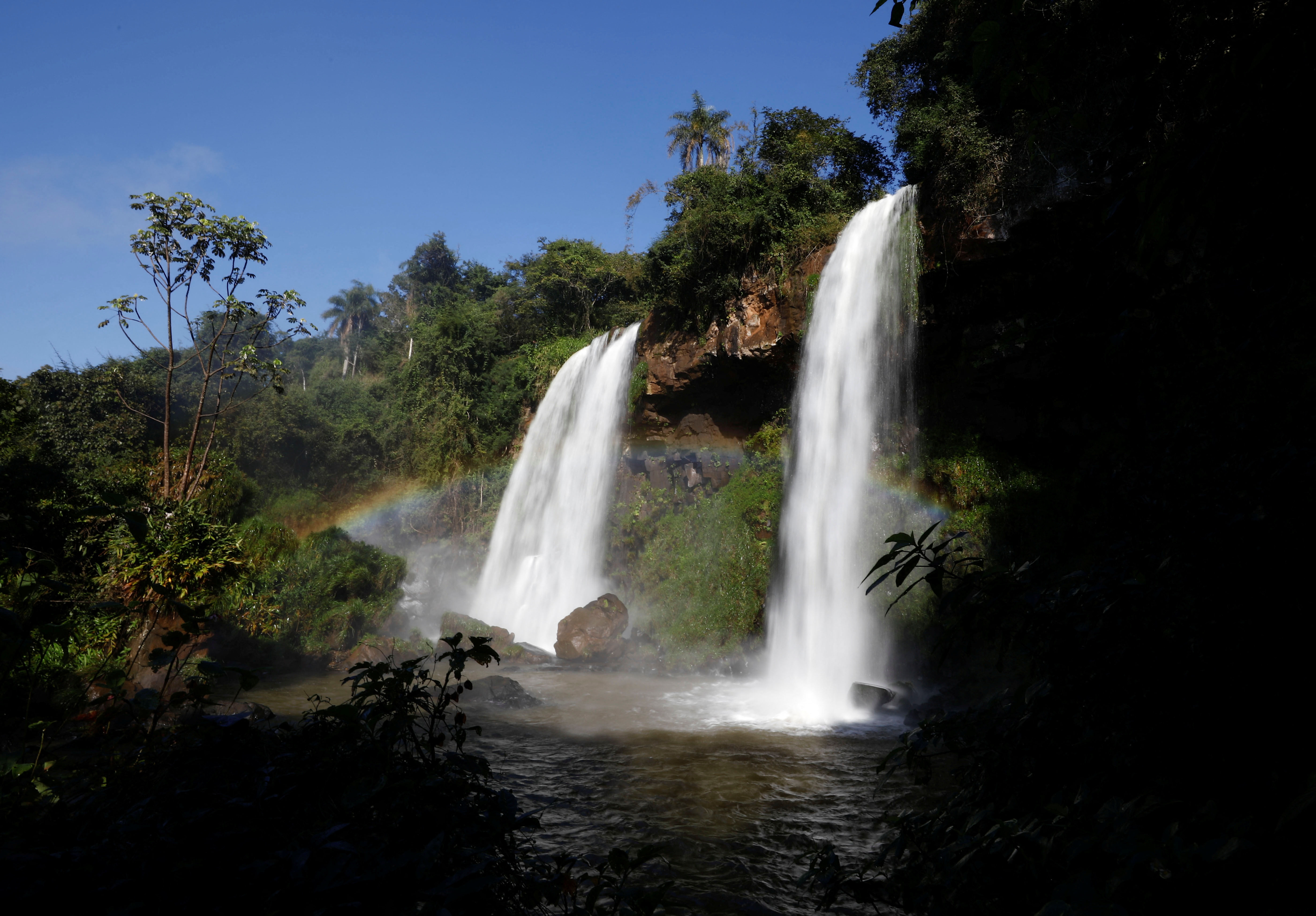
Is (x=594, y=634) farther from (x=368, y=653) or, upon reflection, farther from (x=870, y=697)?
(x=870, y=697)

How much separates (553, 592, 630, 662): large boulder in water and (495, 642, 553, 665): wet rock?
326 millimetres

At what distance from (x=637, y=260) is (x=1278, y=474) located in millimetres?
22820

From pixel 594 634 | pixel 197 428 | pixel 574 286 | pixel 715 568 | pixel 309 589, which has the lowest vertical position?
pixel 594 634

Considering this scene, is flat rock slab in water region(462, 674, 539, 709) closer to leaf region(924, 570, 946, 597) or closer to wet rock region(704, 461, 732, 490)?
wet rock region(704, 461, 732, 490)

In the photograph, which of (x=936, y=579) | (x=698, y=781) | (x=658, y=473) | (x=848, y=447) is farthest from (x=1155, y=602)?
(x=658, y=473)

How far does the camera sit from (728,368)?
15.3 metres

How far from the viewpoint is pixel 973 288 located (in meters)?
11.1

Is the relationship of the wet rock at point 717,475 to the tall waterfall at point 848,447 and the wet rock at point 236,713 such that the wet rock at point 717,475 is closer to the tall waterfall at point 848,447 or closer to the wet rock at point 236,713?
the tall waterfall at point 848,447

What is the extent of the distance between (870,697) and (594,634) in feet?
21.3

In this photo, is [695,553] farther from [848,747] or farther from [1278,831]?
[1278,831]

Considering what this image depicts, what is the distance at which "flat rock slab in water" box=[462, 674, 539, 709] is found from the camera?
9.96 meters

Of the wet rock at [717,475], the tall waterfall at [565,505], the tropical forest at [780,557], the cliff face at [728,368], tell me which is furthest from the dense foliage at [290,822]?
the tall waterfall at [565,505]

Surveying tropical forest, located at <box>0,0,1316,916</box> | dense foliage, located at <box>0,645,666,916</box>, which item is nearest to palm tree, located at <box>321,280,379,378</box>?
tropical forest, located at <box>0,0,1316,916</box>

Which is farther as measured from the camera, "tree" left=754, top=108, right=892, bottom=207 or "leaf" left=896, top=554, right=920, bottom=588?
"tree" left=754, top=108, right=892, bottom=207
